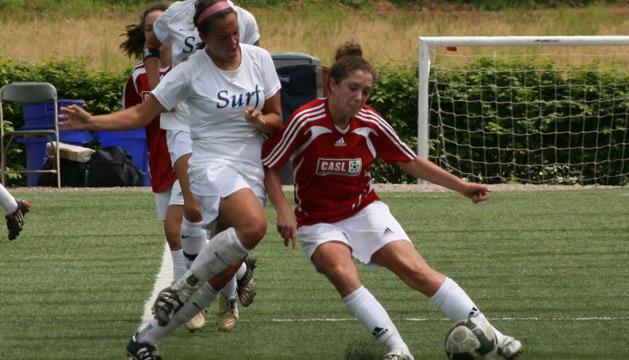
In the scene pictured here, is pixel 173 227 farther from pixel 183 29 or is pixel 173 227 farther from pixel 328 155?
pixel 328 155

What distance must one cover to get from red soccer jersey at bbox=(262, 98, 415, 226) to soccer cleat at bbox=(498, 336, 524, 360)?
0.93 metres

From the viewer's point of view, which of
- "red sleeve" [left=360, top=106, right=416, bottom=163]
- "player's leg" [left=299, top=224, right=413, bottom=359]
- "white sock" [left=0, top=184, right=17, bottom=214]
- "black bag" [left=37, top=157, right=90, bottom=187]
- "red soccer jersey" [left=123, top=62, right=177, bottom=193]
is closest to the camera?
"player's leg" [left=299, top=224, right=413, bottom=359]

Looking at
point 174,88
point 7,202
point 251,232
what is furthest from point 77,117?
point 7,202

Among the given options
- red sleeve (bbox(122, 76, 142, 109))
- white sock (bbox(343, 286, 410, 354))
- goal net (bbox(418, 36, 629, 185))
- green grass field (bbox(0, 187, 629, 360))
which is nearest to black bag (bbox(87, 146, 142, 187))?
green grass field (bbox(0, 187, 629, 360))

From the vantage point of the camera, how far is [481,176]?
52.3 ft

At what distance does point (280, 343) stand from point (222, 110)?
1.29 metres

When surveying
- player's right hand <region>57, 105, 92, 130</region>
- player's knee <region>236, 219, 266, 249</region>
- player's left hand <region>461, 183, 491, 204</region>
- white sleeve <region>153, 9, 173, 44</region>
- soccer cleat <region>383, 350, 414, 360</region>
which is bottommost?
soccer cleat <region>383, 350, 414, 360</region>

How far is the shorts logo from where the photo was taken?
257 inches

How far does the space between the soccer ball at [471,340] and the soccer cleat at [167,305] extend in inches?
48.0

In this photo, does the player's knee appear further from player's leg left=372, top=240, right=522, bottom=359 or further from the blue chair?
the blue chair

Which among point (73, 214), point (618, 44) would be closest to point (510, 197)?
point (618, 44)

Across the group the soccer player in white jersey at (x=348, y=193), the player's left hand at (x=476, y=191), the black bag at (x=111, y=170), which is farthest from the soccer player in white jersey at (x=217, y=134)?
the black bag at (x=111, y=170)

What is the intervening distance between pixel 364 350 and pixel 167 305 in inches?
42.3

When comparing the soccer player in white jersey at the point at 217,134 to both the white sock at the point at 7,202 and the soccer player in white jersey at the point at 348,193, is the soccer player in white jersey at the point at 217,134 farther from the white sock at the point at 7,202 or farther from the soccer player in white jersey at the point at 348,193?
the white sock at the point at 7,202
